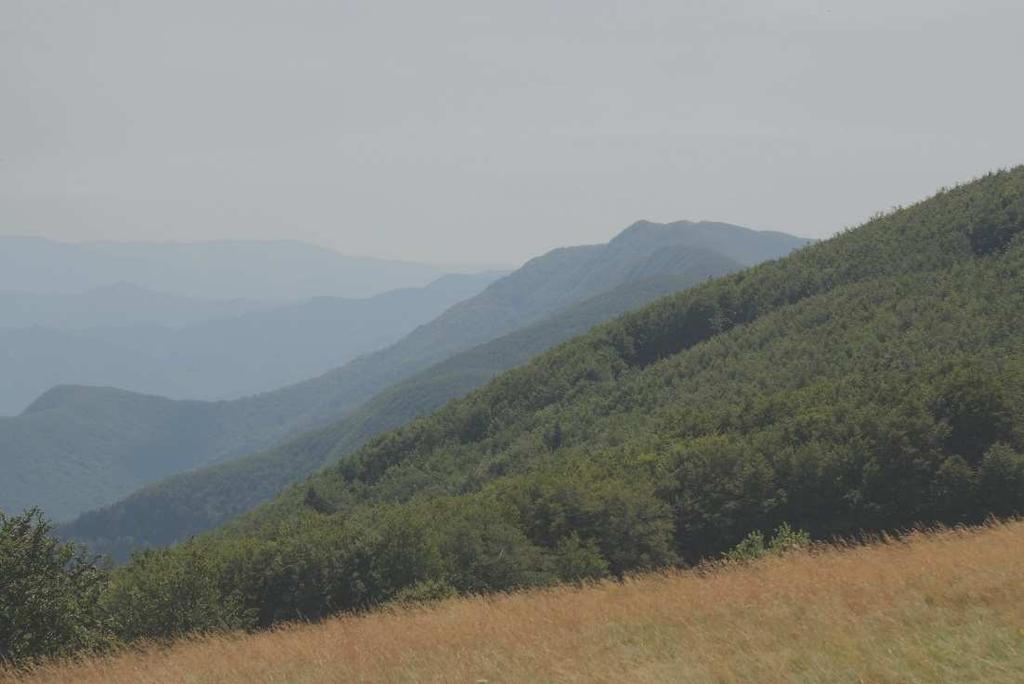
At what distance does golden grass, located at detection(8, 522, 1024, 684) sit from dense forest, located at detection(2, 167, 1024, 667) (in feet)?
19.1

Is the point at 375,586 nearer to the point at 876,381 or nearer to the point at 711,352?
the point at 876,381

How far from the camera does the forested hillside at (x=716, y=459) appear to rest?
82.8 feet

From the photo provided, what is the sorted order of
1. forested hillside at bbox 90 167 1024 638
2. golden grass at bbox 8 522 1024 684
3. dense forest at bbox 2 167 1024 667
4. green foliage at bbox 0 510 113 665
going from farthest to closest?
forested hillside at bbox 90 167 1024 638 → dense forest at bbox 2 167 1024 667 → green foliage at bbox 0 510 113 665 → golden grass at bbox 8 522 1024 684

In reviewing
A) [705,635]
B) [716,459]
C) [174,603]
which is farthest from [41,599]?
[716,459]

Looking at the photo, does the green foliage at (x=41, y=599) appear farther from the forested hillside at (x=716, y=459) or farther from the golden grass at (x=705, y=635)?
the forested hillside at (x=716, y=459)

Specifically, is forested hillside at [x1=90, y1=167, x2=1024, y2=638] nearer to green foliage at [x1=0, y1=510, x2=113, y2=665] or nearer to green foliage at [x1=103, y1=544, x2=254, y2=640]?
green foliage at [x1=103, y1=544, x2=254, y2=640]

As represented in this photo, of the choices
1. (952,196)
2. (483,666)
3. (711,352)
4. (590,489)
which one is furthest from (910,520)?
(952,196)

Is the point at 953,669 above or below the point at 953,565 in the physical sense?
above

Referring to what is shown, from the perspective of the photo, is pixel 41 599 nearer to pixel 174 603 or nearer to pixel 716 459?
pixel 174 603

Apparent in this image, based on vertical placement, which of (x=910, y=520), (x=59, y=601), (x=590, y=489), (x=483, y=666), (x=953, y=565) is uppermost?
(x=59, y=601)

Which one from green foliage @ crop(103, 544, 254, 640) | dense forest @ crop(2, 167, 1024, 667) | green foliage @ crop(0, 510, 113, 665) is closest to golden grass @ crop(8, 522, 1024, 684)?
green foliage @ crop(0, 510, 113, 665)

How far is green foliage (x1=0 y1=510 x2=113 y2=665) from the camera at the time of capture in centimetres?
1418

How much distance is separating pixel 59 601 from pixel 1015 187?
112 m

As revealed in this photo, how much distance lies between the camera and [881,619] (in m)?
8.88
